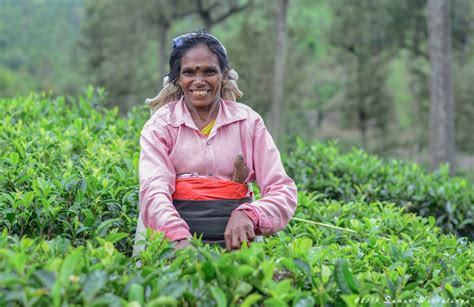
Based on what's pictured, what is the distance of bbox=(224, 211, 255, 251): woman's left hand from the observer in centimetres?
290

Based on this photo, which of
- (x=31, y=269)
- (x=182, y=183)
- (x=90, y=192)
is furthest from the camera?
(x=90, y=192)

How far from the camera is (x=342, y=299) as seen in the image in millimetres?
2518

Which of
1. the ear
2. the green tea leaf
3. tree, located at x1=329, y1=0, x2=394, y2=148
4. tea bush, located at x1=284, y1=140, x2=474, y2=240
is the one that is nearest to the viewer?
the green tea leaf

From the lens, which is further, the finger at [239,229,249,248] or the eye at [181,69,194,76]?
the eye at [181,69,194,76]

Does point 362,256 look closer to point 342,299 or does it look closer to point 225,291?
point 342,299

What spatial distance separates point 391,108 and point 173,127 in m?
22.1

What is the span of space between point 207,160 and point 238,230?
45cm

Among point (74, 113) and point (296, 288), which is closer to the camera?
point (296, 288)

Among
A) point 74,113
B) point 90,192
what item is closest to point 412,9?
point 74,113

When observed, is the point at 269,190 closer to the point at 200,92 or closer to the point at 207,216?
the point at 207,216

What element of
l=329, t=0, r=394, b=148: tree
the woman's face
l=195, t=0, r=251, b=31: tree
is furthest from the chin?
l=195, t=0, r=251, b=31: tree

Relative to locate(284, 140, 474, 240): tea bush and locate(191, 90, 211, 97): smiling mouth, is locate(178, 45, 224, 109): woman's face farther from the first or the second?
locate(284, 140, 474, 240): tea bush

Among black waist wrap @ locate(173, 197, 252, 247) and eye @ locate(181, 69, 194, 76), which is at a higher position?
eye @ locate(181, 69, 194, 76)

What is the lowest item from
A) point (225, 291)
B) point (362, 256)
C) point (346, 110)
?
point (346, 110)
